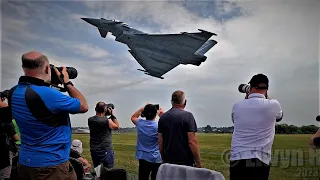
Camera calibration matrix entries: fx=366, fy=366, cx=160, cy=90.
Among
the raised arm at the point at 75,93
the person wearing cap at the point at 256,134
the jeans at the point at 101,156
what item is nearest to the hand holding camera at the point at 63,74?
the raised arm at the point at 75,93

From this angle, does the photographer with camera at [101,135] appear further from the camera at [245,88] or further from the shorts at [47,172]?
the shorts at [47,172]

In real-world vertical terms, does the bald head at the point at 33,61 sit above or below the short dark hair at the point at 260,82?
below

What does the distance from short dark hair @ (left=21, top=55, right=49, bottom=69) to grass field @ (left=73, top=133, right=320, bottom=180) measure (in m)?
4.07

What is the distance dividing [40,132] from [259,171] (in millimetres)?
1420

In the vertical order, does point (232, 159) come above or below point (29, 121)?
below

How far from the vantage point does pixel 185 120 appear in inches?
115

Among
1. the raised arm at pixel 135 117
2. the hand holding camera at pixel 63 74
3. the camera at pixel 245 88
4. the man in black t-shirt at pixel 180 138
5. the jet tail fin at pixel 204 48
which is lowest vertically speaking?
the man in black t-shirt at pixel 180 138

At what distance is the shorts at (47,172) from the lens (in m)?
1.78

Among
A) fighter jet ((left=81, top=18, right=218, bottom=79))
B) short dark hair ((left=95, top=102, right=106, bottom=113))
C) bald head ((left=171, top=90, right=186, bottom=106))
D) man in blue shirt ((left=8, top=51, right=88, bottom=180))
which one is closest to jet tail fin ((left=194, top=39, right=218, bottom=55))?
fighter jet ((left=81, top=18, right=218, bottom=79))

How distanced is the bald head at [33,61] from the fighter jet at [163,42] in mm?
8424

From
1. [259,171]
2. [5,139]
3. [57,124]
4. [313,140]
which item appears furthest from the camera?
[5,139]

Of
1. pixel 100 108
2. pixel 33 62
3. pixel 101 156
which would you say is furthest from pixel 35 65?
pixel 101 156

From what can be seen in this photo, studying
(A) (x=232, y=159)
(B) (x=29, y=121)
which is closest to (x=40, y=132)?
(B) (x=29, y=121)

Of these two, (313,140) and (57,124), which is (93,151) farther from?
(313,140)
